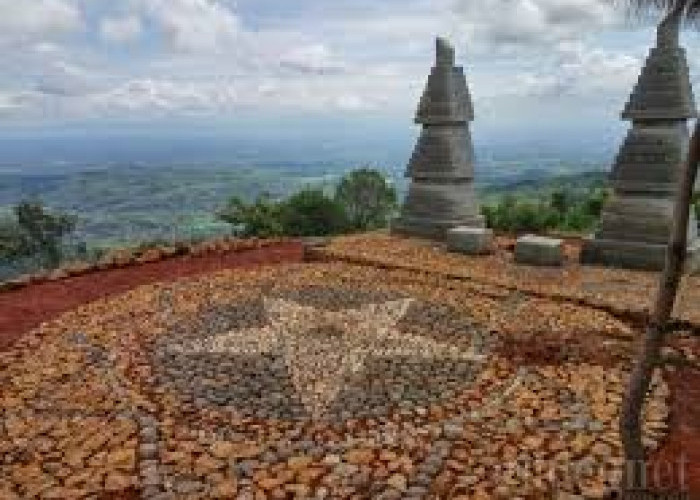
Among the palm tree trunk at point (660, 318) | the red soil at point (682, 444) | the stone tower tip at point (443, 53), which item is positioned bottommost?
the red soil at point (682, 444)

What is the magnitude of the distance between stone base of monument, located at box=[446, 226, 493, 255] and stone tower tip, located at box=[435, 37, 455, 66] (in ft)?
15.6

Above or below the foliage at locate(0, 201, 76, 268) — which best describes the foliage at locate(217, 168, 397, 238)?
above

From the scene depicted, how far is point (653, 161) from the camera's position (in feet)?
59.1

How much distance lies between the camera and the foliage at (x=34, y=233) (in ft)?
129

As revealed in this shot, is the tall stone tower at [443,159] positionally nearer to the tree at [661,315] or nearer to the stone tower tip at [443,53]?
the stone tower tip at [443,53]

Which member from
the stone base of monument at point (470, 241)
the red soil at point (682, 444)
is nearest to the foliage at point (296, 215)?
the stone base of monument at point (470, 241)

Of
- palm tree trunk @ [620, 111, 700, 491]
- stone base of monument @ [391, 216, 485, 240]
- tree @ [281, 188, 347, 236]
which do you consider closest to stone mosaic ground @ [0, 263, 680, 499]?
palm tree trunk @ [620, 111, 700, 491]

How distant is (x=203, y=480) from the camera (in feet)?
27.0

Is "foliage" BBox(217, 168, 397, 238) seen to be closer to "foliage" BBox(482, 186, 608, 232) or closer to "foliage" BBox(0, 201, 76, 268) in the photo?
"foliage" BBox(482, 186, 608, 232)

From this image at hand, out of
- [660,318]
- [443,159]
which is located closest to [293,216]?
[443,159]

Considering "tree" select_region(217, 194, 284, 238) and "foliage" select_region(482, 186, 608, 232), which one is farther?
"tree" select_region(217, 194, 284, 238)

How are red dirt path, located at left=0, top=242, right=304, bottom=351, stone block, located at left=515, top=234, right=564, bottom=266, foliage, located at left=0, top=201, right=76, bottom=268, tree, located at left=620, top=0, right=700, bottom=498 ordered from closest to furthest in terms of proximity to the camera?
tree, located at left=620, top=0, right=700, bottom=498 < red dirt path, located at left=0, top=242, right=304, bottom=351 < stone block, located at left=515, top=234, right=564, bottom=266 < foliage, located at left=0, top=201, right=76, bottom=268

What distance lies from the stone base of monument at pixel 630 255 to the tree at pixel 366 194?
58.4 feet

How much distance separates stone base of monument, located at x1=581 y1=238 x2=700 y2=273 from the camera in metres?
17.9
